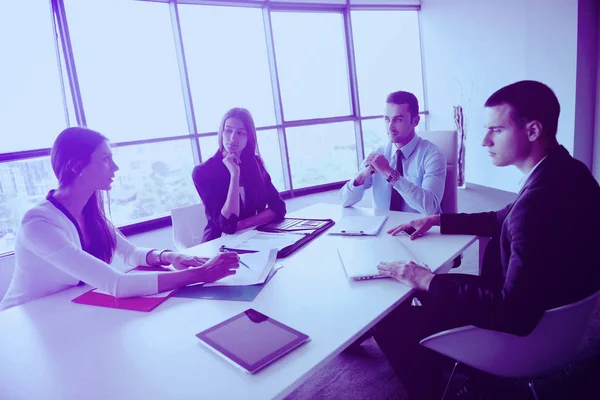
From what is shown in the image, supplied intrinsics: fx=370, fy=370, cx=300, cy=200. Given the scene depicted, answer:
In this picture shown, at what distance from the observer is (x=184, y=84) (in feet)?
13.1

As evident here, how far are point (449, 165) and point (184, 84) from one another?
2.90 metres

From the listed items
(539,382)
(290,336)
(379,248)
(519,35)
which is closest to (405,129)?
(379,248)

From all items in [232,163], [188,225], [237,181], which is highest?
[232,163]

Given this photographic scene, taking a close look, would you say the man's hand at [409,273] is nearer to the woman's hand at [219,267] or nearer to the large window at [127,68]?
the woman's hand at [219,267]

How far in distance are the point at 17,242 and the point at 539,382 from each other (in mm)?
2424

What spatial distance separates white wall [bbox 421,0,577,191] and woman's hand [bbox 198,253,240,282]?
14.0ft

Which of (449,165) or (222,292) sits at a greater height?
(449,165)

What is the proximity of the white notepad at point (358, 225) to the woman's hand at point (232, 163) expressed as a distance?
0.78 meters

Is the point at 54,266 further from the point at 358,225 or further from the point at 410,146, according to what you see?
the point at 410,146

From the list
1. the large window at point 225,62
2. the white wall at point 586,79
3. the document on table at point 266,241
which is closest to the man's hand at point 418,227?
the document on table at point 266,241

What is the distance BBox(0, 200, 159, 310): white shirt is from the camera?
1310 mm

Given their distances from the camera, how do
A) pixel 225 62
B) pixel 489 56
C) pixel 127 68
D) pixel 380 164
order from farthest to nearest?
pixel 489 56 < pixel 225 62 < pixel 127 68 < pixel 380 164

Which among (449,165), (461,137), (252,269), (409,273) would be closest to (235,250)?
(252,269)

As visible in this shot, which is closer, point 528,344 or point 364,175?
point 528,344
